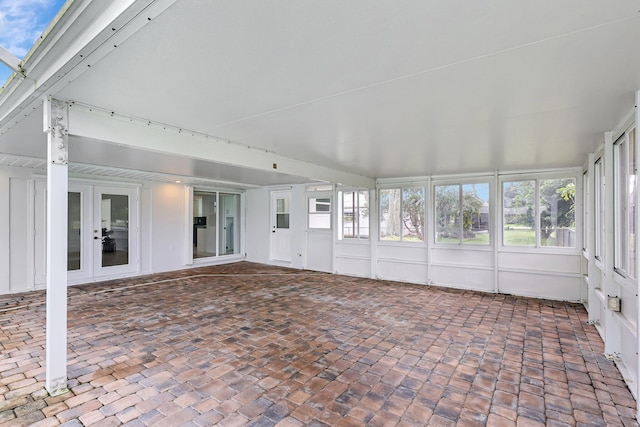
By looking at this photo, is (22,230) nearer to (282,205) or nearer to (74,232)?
(74,232)

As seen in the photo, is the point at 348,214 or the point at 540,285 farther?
the point at 348,214

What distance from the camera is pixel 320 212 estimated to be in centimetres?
837

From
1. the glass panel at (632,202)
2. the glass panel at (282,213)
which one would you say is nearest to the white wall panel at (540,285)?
the glass panel at (632,202)

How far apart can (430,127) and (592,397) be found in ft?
8.74

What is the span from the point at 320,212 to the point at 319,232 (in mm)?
537

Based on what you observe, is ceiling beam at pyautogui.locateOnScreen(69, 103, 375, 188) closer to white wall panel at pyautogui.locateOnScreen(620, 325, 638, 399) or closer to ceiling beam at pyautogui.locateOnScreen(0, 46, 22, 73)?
ceiling beam at pyautogui.locateOnScreen(0, 46, 22, 73)

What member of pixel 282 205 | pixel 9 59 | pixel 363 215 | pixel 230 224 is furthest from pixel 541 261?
pixel 230 224

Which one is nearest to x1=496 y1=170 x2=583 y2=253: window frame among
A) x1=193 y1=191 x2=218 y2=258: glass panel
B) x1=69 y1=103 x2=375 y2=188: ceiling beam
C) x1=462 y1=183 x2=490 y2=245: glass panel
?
x1=462 y1=183 x2=490 y2=245: glass panel

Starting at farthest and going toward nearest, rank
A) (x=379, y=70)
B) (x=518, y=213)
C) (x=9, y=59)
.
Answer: (x=518, y=213)
(x=9, y=59)
(x=379, y=70)

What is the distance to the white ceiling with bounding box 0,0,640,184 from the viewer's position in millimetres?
1420

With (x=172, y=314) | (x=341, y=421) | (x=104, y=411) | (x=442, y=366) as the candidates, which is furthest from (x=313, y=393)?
(x=172, y=314)

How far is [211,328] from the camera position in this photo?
392 centimetres

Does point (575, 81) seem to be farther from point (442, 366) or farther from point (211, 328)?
point (211, 328)

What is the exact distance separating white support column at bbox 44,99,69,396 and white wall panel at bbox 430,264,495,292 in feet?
20.1
